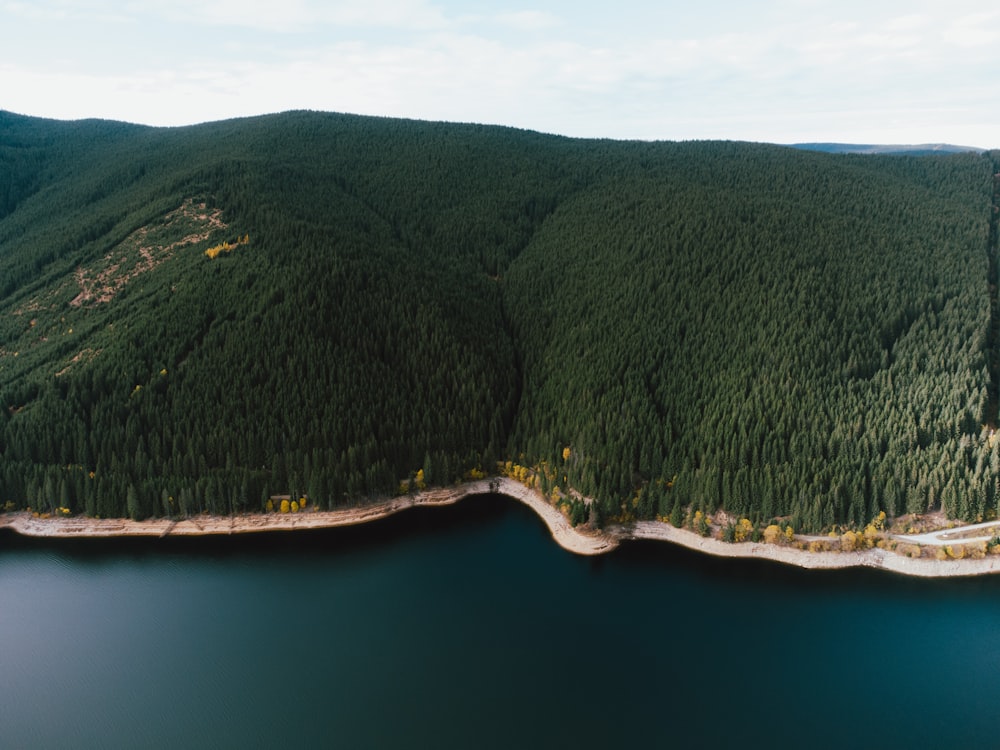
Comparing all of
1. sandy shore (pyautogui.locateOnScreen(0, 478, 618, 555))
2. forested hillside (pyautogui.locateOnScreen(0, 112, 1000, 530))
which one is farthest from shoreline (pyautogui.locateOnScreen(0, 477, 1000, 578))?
forested hillside (pyautogui.locateOnScreen(0, 112, 1000, 530))

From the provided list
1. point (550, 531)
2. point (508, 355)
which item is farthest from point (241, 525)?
point (508, 355)

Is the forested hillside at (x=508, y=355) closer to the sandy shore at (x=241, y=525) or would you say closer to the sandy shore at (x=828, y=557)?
the sandy shore at (x=241, y=525)

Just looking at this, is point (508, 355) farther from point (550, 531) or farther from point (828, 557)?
point (828, 557)

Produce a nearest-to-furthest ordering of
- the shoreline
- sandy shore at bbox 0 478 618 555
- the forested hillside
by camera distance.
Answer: the shoreline < sandy shore at bbox 0 478 618 555 < the forested hillside

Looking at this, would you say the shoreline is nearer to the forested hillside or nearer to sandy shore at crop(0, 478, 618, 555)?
sandy shore at crop(0, 478, 618, 555)

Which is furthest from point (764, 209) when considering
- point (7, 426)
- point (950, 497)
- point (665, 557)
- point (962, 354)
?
point (7, 426)

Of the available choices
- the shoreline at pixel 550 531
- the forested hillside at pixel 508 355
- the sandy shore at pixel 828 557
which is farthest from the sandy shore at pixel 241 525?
the sandy shore at pixel 828 557
